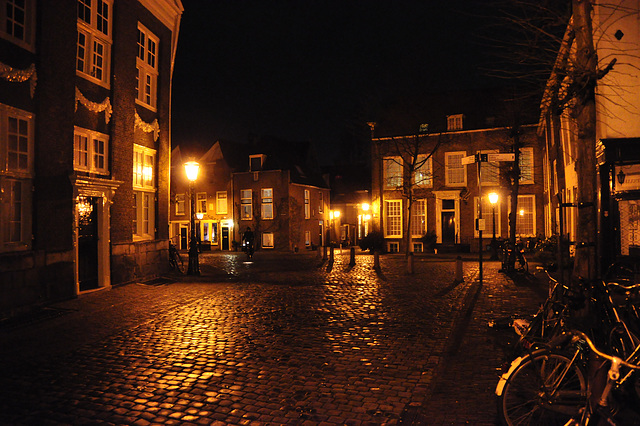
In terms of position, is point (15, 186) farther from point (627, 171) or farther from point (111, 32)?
point (627, 171)

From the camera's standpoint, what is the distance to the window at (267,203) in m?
42.8

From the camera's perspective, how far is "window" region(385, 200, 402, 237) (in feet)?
114

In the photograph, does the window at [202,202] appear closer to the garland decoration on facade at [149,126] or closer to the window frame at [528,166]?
the window frame at [528,166]

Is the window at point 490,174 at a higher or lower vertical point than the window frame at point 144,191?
higher

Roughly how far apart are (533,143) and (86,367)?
30968 millimetres

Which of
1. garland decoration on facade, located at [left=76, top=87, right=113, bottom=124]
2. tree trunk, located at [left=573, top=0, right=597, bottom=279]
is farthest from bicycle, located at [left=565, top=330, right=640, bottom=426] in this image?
garland decoration on facade, located at [left=76, top=87, right=113, bottom=124]

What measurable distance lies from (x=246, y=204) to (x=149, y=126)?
2822cm

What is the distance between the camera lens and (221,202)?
44906 mm

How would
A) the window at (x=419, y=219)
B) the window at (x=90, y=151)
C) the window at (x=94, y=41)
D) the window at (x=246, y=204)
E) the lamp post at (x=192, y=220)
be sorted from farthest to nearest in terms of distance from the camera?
the window at (x=246, y=204), the window at (x=419, y=219), the lamp post at (x=192, y=220), the window at (x=94, y=41), the window at (x=90, y=151)

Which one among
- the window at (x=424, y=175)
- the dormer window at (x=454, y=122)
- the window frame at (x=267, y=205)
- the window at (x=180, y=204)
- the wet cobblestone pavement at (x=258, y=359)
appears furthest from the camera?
the window at (x=180, y=204)

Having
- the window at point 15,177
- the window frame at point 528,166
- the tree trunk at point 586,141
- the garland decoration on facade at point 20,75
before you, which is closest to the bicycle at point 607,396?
the tree trunk at point 586,141

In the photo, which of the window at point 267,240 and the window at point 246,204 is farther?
the window at point 246,204

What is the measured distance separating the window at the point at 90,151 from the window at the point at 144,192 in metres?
1.70

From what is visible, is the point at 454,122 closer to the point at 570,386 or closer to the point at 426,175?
the point at 426,175
